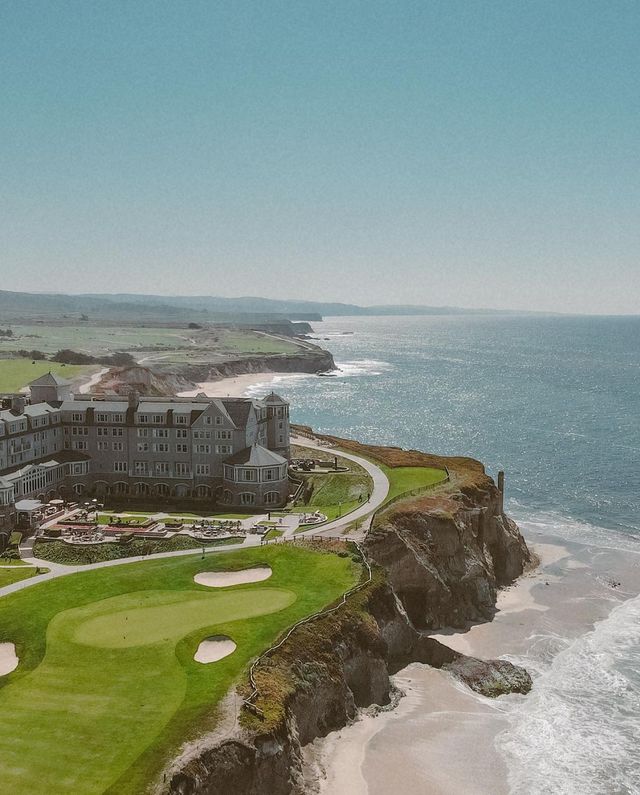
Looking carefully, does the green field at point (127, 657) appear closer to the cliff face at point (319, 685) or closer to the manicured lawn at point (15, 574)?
the cliff face at point (319, 685)

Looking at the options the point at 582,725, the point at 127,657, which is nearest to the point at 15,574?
the point at 127,657

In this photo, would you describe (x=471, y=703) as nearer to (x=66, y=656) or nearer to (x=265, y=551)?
(x=265, y=551)

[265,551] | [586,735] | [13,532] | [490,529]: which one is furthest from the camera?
[490,529]

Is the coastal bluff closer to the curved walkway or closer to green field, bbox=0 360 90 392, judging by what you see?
the curved walkway

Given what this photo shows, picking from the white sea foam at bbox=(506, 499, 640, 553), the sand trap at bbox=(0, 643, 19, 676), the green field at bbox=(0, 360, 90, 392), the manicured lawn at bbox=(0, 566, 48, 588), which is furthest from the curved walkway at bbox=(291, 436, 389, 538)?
the green field at bbox=(0, 360, 90, 392)

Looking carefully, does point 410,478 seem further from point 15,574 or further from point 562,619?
point 15,574

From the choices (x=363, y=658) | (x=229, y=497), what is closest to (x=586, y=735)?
(x=363, y=658)
